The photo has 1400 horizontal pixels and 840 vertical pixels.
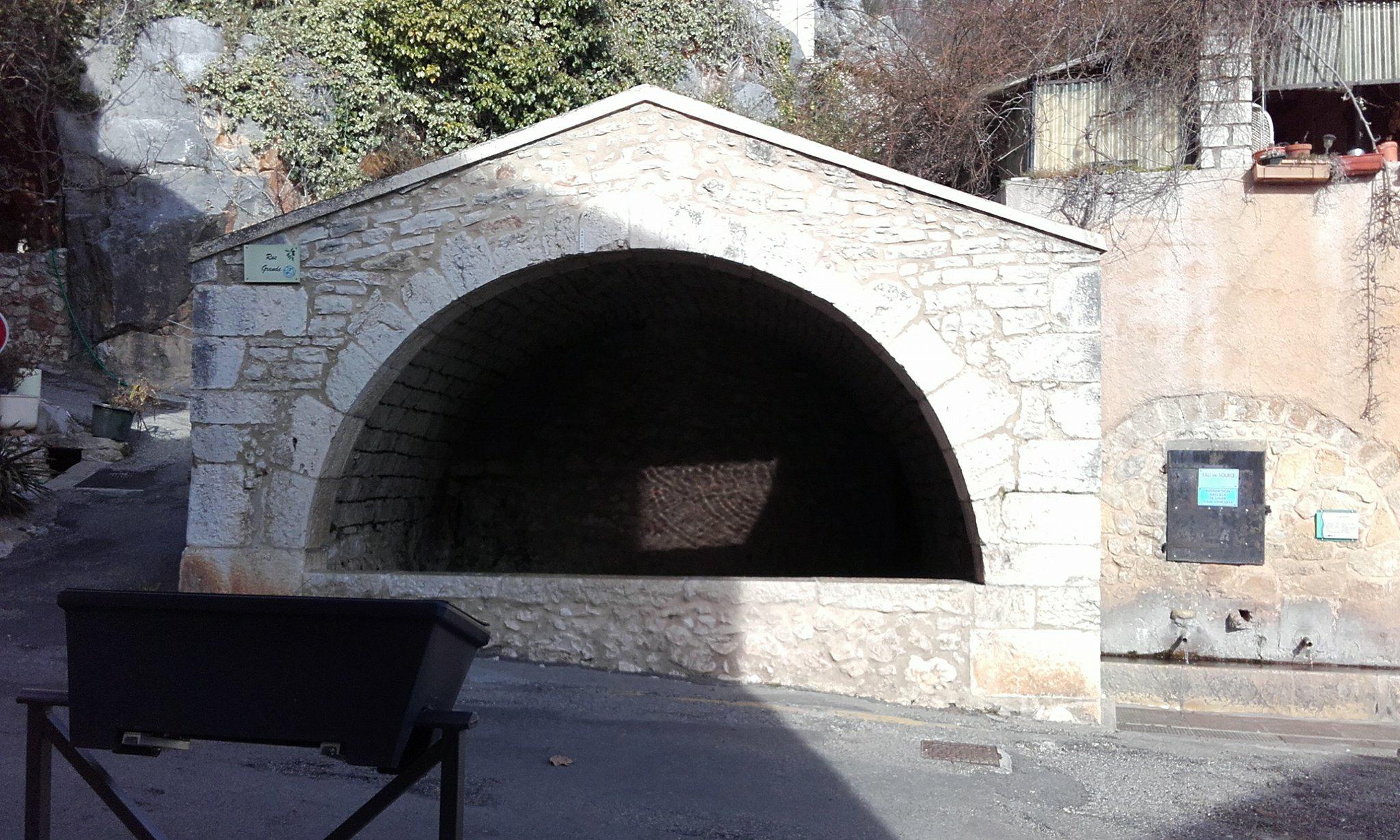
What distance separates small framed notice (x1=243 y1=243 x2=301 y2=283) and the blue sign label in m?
5.19

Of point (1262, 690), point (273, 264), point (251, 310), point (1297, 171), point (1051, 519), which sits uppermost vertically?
point (1297, 171)

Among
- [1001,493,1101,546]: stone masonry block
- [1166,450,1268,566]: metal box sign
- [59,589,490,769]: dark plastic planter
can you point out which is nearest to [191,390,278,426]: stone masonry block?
[59,589,490,769]: dark plastic planter

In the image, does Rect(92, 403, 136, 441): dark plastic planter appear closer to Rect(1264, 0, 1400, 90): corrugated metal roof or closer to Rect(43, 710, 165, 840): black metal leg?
Rect(43, 710, 165, 840): black metal leg

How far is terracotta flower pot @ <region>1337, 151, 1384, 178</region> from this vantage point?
19.2 feet

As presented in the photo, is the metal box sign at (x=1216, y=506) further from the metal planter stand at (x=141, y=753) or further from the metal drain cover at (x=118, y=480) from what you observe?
the metal drain cover at (x=118, y=480)

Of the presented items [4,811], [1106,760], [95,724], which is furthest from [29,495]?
[1106,760]

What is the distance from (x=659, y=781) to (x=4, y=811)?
81.4 inches

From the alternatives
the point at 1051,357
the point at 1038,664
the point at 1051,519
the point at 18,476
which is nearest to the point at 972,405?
the point at 1051,357

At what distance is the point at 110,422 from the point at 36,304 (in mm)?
3671

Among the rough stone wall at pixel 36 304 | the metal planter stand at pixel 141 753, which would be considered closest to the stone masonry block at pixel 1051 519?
the metal planter stand at pixel 141 753

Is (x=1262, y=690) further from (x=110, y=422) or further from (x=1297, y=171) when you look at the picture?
(x=110, y=422)

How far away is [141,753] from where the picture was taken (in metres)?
1.98

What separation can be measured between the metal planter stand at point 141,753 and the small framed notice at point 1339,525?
5.62 m

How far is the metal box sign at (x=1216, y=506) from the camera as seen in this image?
19.2ft
